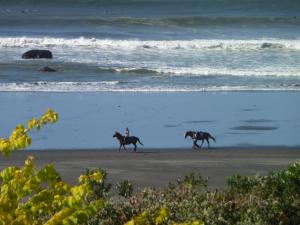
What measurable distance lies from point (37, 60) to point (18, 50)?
499 cm

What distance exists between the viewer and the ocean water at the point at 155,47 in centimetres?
2697

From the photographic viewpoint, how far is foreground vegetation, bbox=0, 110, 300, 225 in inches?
173

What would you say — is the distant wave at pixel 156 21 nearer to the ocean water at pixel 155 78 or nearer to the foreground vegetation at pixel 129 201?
the ocean water at pixel 155 78

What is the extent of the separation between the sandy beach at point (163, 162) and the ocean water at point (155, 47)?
916cm

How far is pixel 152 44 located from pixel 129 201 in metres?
35.6

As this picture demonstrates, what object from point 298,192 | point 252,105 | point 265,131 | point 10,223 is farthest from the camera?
point 252,105

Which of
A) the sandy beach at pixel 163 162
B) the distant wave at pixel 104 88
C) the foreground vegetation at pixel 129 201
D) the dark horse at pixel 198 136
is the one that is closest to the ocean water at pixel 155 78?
the distant wave at pixel 104 88

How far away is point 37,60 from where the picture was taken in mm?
34406

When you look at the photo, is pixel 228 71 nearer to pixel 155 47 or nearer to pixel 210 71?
pixel 210 71

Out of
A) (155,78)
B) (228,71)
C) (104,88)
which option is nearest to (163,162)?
(104,88)

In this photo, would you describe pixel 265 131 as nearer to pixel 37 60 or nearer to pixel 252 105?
pixel 252 105

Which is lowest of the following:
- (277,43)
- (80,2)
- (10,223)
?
(10,223)

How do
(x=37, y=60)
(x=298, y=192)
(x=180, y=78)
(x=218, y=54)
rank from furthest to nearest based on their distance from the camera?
1. (x=218, y=54)
2. (x=37, y=60)
3. (x=180, y=78)
4. (x=298, y=192)

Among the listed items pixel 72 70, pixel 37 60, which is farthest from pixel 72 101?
pixel 37 60
